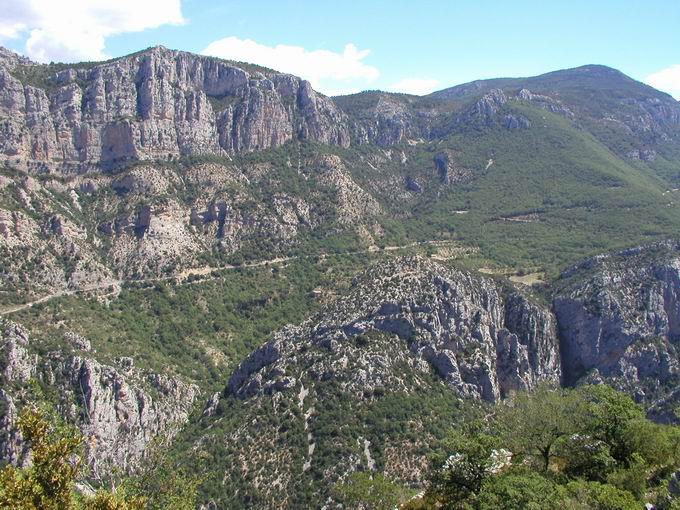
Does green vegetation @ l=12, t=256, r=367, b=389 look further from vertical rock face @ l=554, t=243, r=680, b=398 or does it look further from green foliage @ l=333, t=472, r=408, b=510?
green foliage @ l=333, t=472, r=408, b=510

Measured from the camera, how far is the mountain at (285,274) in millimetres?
74500

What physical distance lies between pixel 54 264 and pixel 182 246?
24.9 metres

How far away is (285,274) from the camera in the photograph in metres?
126

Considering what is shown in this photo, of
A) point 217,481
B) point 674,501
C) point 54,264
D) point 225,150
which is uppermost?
point 225,150

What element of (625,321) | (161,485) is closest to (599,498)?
(161,485)

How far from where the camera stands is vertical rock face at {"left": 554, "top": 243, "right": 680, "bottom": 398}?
319 ft

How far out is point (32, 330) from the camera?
8738 centimetres

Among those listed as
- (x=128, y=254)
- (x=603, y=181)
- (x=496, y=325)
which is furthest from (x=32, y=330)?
(x=603, y=181)

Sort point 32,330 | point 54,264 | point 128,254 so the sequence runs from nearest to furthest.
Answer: point 32,330
point 54,264
point 128,254

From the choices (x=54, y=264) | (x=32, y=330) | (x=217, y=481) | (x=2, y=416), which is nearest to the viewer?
(x=217, y=481)

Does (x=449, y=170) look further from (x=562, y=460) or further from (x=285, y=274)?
(x=562, y=460)

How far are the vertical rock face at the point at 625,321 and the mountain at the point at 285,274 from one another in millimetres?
361

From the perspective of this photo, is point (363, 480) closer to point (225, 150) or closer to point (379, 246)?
point (379, 246)

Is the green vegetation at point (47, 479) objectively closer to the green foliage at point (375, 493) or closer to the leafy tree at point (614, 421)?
the green foliage at point (375, 493)
